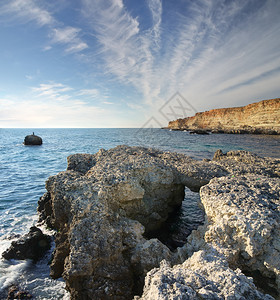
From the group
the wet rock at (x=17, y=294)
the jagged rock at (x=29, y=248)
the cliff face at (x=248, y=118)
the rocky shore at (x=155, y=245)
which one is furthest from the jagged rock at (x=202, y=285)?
the cliff face at (x=248, y=118)

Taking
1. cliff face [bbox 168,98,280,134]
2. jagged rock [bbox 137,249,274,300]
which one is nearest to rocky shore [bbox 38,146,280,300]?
jagged rock [bbox 137,249,274,300]

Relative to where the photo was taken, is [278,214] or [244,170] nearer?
[278,214]

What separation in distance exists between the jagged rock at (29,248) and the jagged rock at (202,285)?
5.04 metres

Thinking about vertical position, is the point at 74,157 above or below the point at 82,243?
above

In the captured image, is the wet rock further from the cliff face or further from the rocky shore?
the cliff face

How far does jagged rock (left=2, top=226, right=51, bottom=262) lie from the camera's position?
19.9ft

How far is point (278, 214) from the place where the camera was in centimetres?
435

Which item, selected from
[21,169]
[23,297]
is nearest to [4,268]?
[23,297]

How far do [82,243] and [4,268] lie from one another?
3857 mm

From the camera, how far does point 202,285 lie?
268 centimetres

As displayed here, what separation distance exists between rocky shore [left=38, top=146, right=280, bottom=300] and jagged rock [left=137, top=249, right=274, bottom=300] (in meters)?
0.01

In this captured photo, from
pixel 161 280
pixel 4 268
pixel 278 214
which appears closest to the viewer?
pixel 161 280

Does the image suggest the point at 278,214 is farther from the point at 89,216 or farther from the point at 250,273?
the point at 89,216

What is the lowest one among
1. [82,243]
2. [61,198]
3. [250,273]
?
[250,273]
